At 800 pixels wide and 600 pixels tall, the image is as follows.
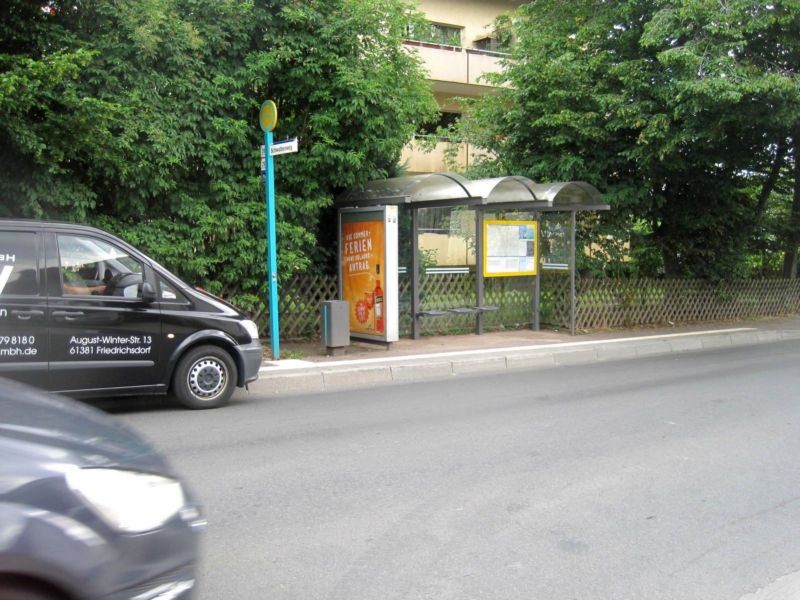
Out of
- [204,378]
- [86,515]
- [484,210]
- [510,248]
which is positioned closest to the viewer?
[86,515]

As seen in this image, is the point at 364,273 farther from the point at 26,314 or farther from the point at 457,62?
the point at 457,62

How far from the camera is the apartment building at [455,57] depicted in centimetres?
2338

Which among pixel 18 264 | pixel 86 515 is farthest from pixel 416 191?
pixel 86 515

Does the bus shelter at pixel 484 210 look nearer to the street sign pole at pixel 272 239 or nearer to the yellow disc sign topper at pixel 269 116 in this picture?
the street sign pole at pixel 272 239

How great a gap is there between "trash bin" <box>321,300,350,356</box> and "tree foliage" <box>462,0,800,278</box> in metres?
6.93

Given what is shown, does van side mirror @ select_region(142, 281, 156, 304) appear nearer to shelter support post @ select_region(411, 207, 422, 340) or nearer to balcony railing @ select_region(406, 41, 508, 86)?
shelter support post @ select_region(411, 207, 422, 340)

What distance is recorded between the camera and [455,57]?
939 inches

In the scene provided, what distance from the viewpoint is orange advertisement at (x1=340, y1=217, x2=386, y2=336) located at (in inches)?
476

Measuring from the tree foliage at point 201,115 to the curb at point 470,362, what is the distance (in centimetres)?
233

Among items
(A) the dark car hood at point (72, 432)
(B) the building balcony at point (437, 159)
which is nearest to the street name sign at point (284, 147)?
(A) the dark car hood at point (72, 432)

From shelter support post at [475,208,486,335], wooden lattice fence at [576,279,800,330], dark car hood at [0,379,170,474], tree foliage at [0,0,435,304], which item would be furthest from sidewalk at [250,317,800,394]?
dark car hood at [0,379,170,474]

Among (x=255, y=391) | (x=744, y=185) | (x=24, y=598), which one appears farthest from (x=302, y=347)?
(x=744, y=185)

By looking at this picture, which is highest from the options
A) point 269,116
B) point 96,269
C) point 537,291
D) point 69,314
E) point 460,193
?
point 269,116

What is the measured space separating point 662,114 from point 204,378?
10.3 m
